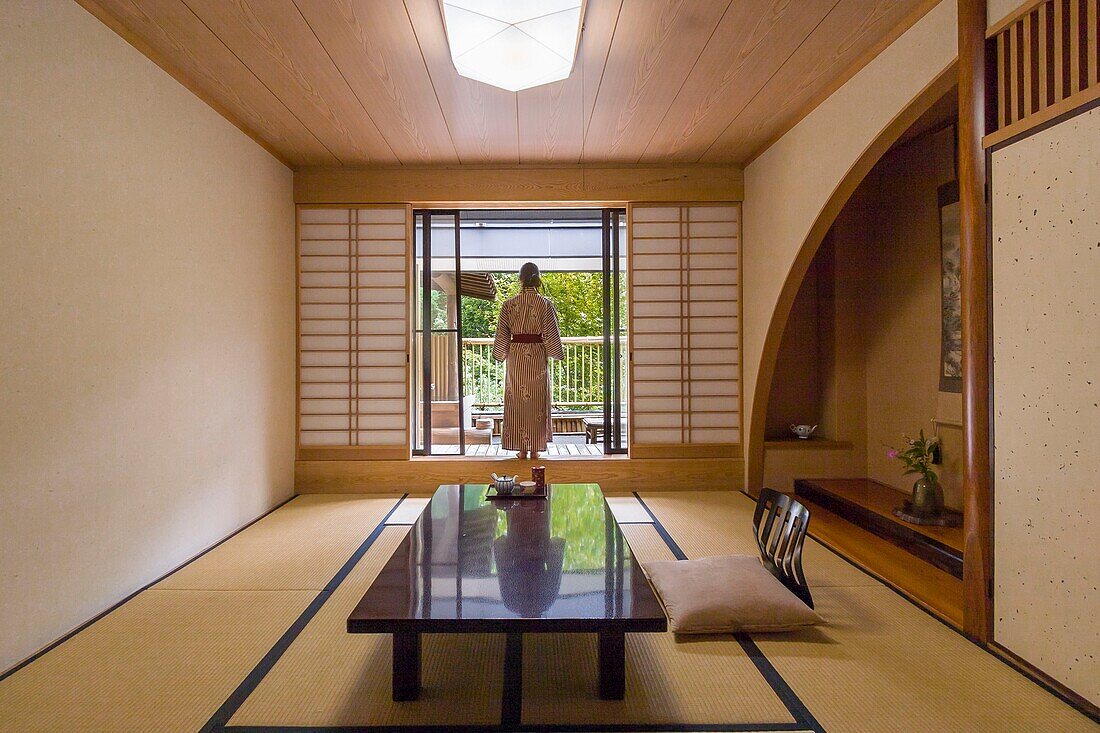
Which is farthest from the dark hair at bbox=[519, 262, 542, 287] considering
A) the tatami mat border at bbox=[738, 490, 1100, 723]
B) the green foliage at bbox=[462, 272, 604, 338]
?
the green foliage at bbox=[462, 272, 604, 338]

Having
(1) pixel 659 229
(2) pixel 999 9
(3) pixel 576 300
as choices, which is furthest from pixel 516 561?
(3) pixel 576 300

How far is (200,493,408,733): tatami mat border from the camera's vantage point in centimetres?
187

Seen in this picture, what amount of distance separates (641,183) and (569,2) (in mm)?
2575

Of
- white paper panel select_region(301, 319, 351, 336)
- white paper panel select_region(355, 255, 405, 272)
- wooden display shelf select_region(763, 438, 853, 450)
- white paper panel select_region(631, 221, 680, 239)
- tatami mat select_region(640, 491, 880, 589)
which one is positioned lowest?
tatami mat select_region(640, 491, 880, 589)

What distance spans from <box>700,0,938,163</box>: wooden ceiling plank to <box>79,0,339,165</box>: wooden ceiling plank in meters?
2.83

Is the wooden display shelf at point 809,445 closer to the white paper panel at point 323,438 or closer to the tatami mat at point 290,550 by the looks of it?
the tatami mat at point 290,550

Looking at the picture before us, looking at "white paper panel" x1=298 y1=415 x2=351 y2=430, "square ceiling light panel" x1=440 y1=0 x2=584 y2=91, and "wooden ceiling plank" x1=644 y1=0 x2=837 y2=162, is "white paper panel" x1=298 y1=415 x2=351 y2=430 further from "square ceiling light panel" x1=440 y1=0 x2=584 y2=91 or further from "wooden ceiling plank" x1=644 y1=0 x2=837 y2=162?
"wooden ceiling plank" x1=644 y1=0 x2=837 y2=162

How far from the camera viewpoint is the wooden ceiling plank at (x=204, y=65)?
268 centimetres

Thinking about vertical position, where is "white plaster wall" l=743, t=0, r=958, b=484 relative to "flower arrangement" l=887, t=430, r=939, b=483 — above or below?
above

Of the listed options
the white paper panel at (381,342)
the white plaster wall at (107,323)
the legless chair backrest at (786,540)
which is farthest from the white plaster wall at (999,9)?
the white paper panel at (381,342)

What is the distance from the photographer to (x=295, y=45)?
9.73ft

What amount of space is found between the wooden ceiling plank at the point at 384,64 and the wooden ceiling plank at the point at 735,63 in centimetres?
145

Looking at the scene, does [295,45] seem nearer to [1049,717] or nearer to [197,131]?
[197,131]

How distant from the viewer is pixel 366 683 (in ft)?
6.72
